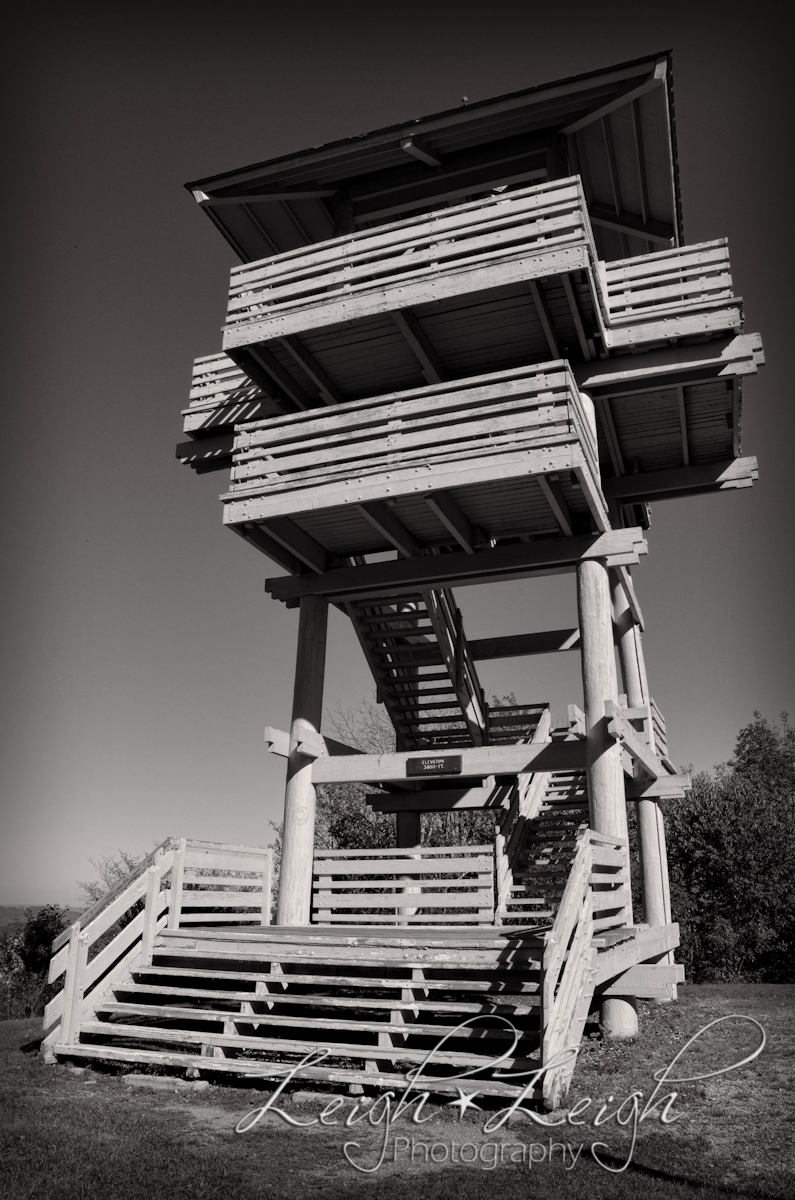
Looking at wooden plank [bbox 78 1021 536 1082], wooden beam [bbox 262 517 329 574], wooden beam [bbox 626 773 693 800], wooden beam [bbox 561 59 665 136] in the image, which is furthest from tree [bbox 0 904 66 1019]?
wooden beam [bbox 561 59 665 136]

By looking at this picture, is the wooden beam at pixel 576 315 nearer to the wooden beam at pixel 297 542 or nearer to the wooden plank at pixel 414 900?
the wooden beam at pixel 297 542

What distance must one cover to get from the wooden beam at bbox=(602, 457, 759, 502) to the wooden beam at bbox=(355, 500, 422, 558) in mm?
3872

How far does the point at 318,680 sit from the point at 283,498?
3.20 metres

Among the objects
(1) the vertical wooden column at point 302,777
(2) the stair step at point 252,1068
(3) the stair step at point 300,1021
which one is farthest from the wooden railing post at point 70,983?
(1) the vertical wooden column at point 302,777

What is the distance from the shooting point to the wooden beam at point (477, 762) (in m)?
11.8

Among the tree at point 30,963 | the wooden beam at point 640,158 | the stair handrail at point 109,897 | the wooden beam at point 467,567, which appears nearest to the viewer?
the stair handrail at point 109,897

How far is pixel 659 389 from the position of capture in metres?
13.0

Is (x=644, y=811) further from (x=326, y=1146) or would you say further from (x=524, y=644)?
(x=326, y=1146)

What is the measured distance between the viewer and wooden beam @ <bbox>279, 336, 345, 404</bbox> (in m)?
12.6

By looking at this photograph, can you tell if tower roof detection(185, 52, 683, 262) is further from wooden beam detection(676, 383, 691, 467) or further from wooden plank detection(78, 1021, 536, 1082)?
wooden plank detection(78, 1021, 536, 1082)

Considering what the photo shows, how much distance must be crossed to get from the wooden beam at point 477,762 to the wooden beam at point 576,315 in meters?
5.70

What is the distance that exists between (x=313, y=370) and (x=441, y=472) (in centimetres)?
313

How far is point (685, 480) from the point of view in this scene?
14.9m

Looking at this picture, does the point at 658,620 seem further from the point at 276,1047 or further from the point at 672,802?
the point at 276,1047
